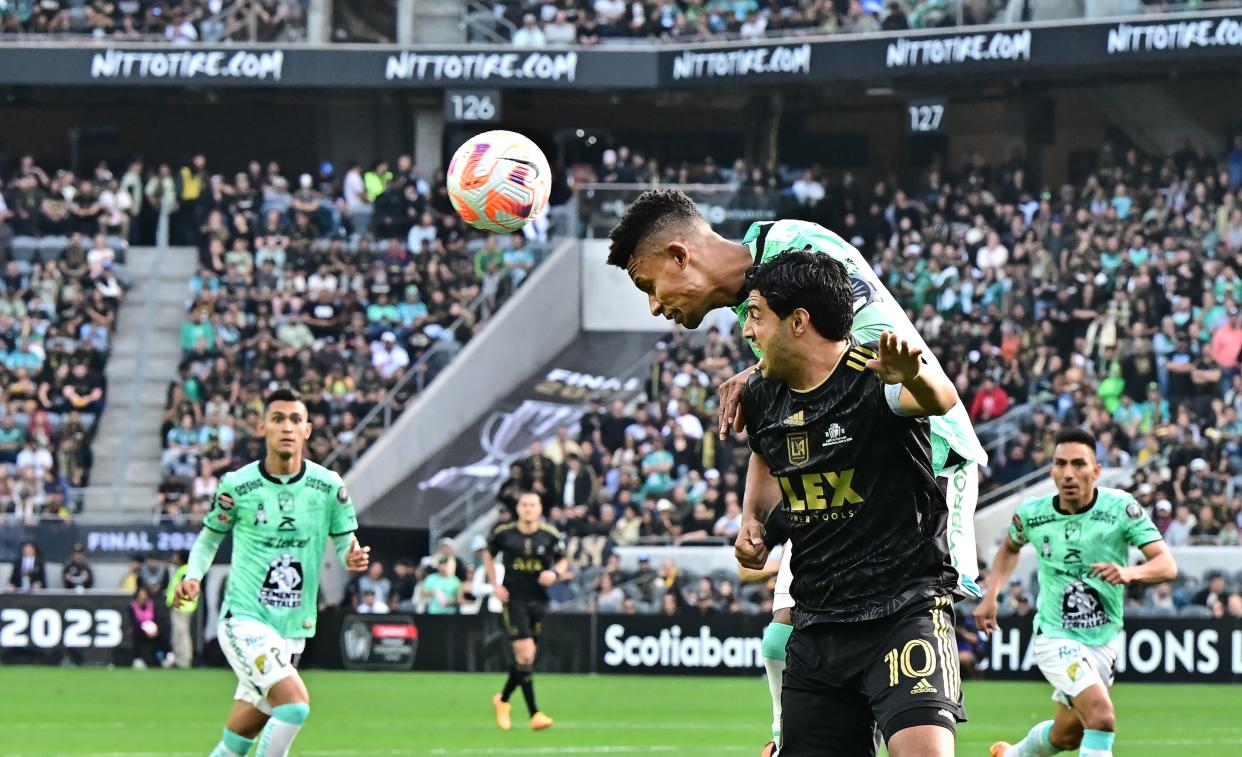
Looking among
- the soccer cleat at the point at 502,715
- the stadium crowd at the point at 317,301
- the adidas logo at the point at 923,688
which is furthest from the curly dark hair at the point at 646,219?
the stadium crowd at the point at 317,301

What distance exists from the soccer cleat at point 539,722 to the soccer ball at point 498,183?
9384mm

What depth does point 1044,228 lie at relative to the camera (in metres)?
31.4

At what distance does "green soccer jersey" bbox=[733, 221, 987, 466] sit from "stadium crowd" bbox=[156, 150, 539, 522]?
72.4ft

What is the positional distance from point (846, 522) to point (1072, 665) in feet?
19.4

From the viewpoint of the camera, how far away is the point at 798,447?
669cm

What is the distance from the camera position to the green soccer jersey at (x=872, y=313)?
23.1ft

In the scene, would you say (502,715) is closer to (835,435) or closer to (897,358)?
(835,435)

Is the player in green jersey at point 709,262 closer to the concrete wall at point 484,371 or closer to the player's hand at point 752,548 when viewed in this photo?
the player's hand at point 752,548

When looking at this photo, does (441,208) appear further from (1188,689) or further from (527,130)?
(1188,689)

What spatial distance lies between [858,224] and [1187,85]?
6838mm

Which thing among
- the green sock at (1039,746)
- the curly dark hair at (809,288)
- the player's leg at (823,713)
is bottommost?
the green sock at (1039,746)

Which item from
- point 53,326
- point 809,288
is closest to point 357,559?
point 809,288

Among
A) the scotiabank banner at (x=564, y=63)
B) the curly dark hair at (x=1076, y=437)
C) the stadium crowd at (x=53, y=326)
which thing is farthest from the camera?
the scotiabank banner at (x=564, y=63)

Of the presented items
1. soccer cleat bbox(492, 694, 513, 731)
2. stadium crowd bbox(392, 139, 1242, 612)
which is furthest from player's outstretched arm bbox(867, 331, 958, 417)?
stadium crowd bbox(392, 139, 1242, 612)
